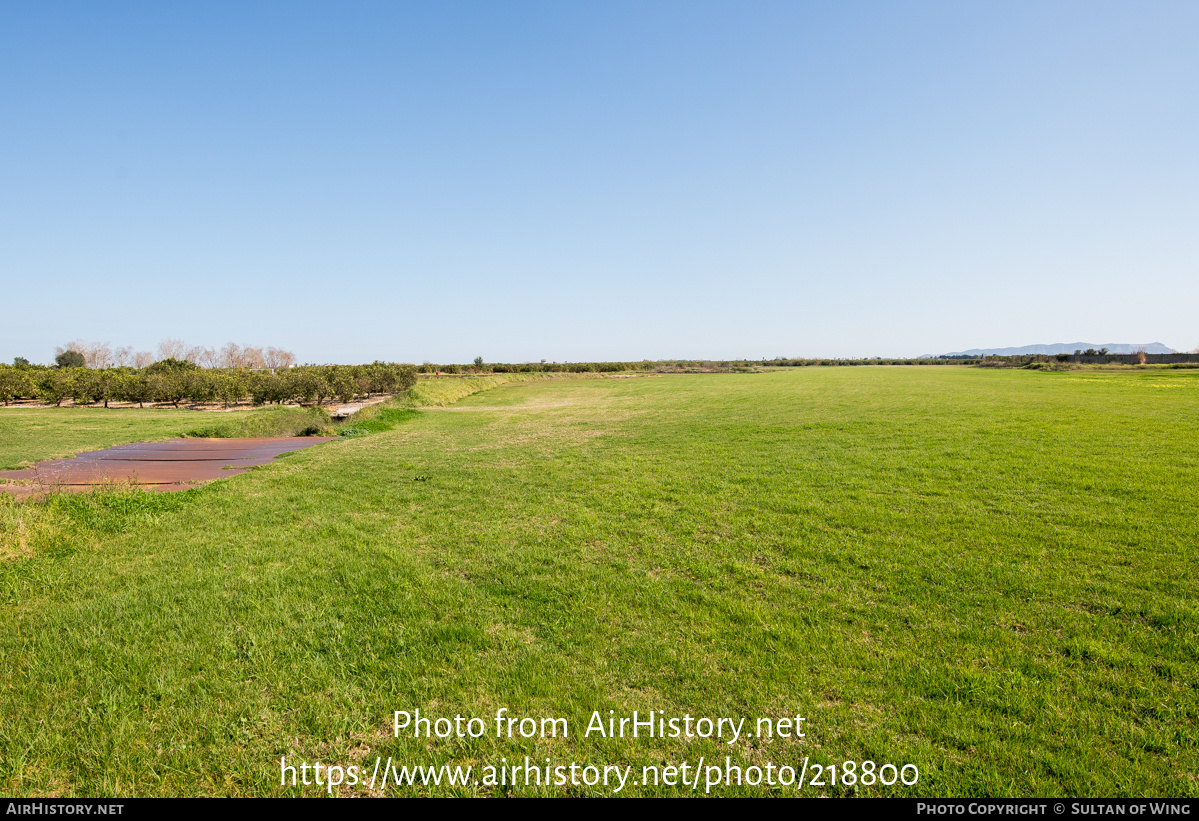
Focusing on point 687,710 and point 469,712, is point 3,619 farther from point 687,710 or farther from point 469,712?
point 687,710

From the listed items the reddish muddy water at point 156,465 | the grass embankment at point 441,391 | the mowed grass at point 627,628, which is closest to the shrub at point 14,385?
the grass embankment at point 441,391

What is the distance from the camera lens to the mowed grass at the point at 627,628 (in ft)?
10.8

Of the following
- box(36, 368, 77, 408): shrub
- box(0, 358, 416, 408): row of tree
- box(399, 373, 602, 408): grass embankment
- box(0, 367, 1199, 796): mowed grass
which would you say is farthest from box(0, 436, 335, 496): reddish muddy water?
box(36, 368, 77, 408): shrub

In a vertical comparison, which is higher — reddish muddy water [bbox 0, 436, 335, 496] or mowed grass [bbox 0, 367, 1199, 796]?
reddish muddy water [bbox 0, 436, 335, 496]

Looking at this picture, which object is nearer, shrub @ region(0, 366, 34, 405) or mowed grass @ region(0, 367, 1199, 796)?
mowed grass @ region(0, 367, 1199, 796)

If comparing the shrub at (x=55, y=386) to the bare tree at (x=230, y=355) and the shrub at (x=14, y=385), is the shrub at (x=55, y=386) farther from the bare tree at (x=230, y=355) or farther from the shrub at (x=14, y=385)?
the bare tree at (x=230, y=355)

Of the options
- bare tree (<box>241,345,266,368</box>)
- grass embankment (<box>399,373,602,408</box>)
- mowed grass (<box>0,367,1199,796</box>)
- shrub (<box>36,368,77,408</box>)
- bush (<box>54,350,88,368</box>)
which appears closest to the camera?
mowed grass (<box>0,367,1199,796</box>)

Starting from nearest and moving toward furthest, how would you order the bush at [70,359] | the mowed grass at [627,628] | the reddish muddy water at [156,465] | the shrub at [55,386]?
the mowed grass at [627,628], the reddish muddy water at [156,465], the shrub at [55,386], the bush at [70,359]

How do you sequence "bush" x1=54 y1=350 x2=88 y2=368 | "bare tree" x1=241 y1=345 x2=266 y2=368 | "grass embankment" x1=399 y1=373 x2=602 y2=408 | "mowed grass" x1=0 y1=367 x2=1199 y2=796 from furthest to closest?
"bare tree" x1=241 y1=345 x2=266 y2=368 → "bush" x1=54 y1=350 x2=88 y2=368 → "grass embankment" x1=399 y1=373 x2=602 y2=408 → "mowed grass" x1=0 y1=367 x2=1199 y2=796

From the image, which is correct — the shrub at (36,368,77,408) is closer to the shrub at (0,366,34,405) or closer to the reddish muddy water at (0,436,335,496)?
the shrub at (0,366,34,405)

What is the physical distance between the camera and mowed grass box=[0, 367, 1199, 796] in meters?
3.28

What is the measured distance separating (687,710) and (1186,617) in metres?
4.94

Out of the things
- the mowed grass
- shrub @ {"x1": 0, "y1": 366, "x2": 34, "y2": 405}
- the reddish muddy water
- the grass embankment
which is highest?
shrub @ {"x1": 0, "y1": 366, "x2": 34, "y2": 405}
